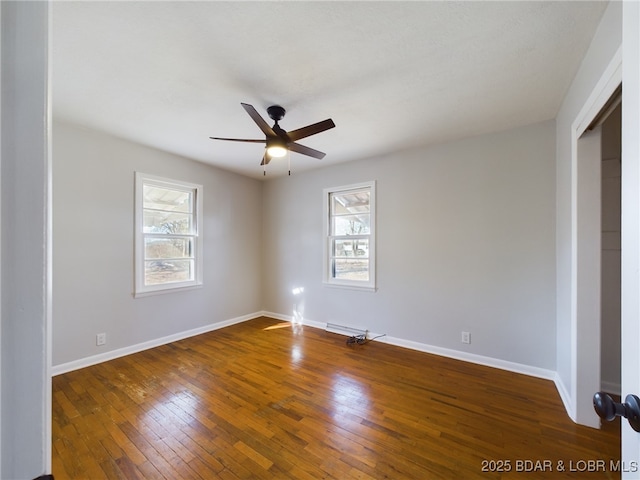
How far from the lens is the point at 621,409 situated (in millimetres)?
656

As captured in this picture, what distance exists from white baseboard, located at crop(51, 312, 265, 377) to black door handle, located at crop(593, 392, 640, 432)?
385 cm

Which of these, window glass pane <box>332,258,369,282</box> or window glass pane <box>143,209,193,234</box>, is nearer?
window glass pane <box>143,209,193,234</box>

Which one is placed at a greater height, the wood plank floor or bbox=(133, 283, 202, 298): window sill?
bbox=(133, 283, 202, 298): window sill

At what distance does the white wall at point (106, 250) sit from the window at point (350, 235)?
1.79 metres

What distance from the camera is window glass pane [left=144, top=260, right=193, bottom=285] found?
11.5 feet

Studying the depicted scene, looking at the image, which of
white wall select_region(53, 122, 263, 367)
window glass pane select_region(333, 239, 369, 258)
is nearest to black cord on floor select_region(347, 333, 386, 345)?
window glass pane select_region(333, 239, 369, 258)

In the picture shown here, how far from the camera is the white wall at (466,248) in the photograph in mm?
2766

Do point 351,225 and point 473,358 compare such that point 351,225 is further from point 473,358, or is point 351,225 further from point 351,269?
point 473,358

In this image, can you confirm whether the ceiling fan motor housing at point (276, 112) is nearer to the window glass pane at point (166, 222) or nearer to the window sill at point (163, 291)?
the window glass pane at point (166, 222)

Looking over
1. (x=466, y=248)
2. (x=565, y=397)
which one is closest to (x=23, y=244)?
(x=565, y=397)

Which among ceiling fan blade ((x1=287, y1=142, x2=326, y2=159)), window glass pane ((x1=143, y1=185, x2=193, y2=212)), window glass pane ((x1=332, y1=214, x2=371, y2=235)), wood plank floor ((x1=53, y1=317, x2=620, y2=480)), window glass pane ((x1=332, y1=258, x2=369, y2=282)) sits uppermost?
Answer: ceiling fan blade ((x1=287, y1=142, x2=326, y2=159))

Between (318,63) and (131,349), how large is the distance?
368cm

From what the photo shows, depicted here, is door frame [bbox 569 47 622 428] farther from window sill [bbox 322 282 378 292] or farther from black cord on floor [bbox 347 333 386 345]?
window sill [bbox 322 282 378 292]

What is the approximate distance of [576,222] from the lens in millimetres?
2002
